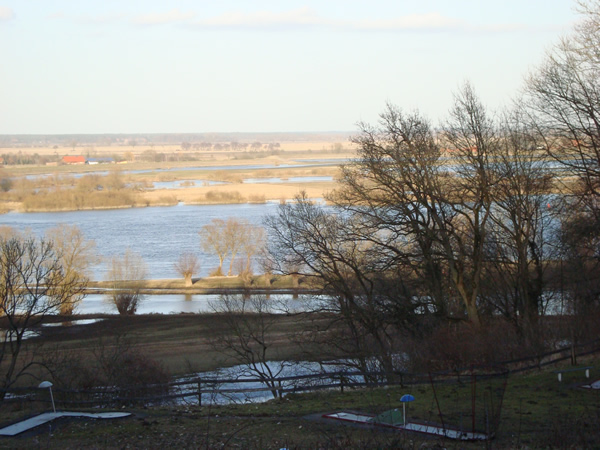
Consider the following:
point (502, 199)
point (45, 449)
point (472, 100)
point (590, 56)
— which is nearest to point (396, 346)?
point (502, 199)

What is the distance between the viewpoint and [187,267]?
153 feet

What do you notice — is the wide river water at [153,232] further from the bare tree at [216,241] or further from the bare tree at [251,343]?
the bare tree at [251,343]

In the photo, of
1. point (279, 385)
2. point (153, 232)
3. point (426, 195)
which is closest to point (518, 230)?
point (426, 195)

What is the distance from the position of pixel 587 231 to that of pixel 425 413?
970 cm

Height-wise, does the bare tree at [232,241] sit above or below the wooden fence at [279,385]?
above

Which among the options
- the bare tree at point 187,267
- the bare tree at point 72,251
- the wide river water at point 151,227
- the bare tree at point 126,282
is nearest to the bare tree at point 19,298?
the bare tree at point 126,282

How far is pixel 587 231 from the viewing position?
17.7 metres

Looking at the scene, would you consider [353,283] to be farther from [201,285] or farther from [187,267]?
[187,267]

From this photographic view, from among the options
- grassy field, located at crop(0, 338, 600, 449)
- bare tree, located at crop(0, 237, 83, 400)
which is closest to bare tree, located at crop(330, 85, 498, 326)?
grassy field, located at crop(0, 338, 600, 449)

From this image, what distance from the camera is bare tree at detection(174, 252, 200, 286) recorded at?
4594 centimetres

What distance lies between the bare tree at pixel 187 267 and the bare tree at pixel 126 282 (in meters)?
2.47

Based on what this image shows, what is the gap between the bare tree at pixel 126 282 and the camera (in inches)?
1480

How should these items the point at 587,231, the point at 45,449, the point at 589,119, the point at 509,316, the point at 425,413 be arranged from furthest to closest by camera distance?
the point at 509,316 → the point at 589,119 → the point at 587,231 → the point at 425,413 → the point at 45,449

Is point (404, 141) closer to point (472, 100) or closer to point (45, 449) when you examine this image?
point (472, 100)
